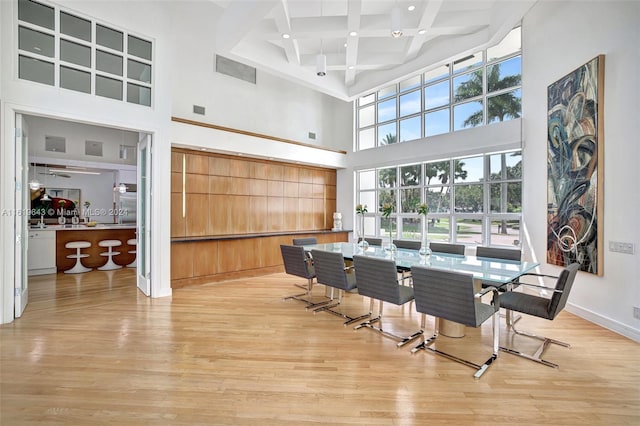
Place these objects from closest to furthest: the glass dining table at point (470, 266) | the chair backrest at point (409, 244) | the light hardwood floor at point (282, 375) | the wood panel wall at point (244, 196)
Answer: the light hardwood floor at point (282, 375)
the glass dining table at point (470, 266)
the chair backrest at point (409, 244)
the wood panel wall at point (244, 196)

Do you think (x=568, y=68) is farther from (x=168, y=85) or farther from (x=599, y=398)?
(x=168, y=85)

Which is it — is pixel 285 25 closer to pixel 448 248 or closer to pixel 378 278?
pixel 378 278

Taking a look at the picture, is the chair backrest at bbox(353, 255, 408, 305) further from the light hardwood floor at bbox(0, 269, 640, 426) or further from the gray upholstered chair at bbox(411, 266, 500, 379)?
the light hardwood floor at bbox(0, 269, 640, 426)

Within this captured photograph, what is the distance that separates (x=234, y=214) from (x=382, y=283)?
15.0 feet

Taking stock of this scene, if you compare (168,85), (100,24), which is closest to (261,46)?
(168,85)

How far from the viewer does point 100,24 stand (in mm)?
4539

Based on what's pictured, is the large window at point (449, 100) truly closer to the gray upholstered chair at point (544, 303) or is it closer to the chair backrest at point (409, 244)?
the chair backrest at point (409, 244)

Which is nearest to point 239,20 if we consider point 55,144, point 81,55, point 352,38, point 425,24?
point 352,38

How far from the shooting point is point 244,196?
7164 millimetres

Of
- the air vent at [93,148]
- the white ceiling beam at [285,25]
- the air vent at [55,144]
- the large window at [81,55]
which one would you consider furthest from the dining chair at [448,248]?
the air vent at [55,144]

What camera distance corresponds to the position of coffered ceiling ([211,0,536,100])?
4223mm

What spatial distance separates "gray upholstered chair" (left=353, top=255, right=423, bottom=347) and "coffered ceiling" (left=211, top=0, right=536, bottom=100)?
10.7ft

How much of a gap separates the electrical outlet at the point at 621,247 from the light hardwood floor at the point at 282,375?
3.35 ft

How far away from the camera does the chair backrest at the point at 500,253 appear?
161 inches
